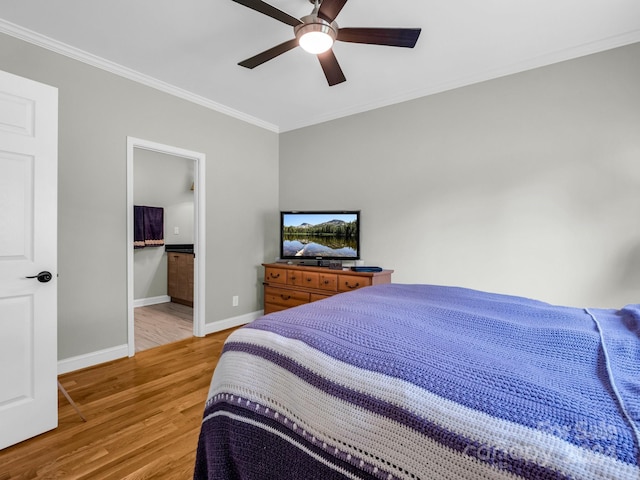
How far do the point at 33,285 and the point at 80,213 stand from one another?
101 cm

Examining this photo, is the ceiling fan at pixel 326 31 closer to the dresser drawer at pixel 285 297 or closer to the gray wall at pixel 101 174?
the gray wall at pixel 101 174

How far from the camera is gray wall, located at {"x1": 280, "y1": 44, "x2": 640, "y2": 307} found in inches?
91.6

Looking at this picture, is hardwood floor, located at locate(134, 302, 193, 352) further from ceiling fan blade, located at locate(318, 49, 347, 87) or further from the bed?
ceiling fan blade, located at locate(318, 49, 347, 87)

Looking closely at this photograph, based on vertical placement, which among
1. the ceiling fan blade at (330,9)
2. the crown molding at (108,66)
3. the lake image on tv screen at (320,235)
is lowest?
the lake image on tv screen at (320,235)

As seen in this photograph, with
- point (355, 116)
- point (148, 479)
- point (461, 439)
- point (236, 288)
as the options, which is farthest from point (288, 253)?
point (461, 439)

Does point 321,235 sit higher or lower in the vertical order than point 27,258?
higher

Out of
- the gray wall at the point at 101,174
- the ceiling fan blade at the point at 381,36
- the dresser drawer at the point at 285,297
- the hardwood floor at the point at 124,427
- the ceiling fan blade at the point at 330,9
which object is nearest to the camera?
the hardwood floor at the point at 124,427

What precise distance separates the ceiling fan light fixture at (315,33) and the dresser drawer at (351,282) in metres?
1.97

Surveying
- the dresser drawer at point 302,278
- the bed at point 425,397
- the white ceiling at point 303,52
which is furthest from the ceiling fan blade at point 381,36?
the dresser drawer at point 302,278

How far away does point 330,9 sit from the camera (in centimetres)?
176

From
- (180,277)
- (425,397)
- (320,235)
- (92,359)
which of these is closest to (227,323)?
(92,359)

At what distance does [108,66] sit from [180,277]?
313 centimetres

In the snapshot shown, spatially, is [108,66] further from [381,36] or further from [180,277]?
[180,277]

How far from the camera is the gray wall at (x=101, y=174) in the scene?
2537 mm
